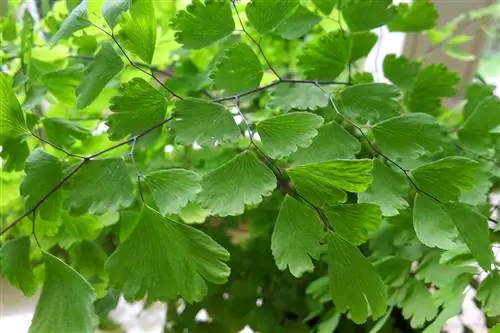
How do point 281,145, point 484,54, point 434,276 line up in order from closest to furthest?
point 281,145 → point 434,276 → point 484,54

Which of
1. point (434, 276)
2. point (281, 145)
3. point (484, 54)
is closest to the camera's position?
point (281, 145)

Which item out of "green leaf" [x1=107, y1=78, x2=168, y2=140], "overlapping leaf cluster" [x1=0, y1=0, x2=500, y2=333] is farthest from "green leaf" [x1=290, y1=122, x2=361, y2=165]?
"green leaf" [x1=107, y1=78, x2=168, y2=140]

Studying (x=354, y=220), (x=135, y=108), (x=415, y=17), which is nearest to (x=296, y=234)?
(x=354, y=220)

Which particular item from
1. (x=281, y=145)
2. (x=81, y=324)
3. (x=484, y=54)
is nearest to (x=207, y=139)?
(x=281, y=145)

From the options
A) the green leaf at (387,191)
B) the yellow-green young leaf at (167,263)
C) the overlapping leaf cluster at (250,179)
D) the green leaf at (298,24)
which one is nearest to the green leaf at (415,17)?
the overlapping leaf cluster at (250,179)

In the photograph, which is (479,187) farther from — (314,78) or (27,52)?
(27,52)

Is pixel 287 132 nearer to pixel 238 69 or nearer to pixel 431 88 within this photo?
pixel 238 69

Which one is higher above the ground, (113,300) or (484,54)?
(113,300)
